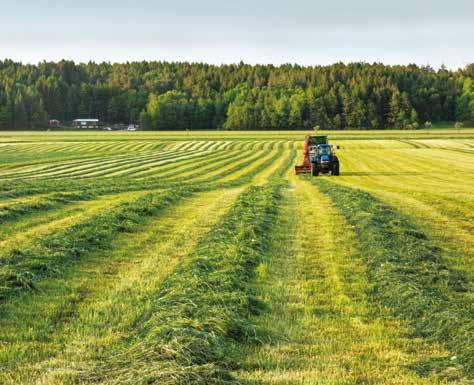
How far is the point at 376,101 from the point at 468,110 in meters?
24.5

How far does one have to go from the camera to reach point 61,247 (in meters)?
12.0

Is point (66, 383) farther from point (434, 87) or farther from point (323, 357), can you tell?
point (434, 87)

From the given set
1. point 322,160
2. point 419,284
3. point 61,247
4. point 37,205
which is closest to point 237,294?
point 419,284

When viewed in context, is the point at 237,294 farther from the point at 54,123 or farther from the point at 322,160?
the point at 54,123

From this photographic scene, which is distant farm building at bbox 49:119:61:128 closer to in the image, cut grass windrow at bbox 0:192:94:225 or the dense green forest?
the dense green forest

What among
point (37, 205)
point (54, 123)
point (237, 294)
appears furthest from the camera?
point (54, 123)

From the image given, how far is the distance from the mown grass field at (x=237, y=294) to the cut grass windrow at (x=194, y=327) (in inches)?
0.9

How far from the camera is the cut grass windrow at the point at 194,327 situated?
5871 mm

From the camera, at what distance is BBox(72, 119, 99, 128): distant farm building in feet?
563

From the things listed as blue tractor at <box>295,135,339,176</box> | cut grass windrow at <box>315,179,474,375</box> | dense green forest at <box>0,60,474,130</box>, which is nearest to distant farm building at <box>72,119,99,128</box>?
dense green forest at <box>0,60,474,130</box>

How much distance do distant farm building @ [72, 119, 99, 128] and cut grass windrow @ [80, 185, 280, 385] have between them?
548 feet

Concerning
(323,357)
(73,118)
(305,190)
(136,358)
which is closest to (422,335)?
(323,357)

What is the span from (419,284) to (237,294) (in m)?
3.03

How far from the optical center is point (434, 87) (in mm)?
159500
